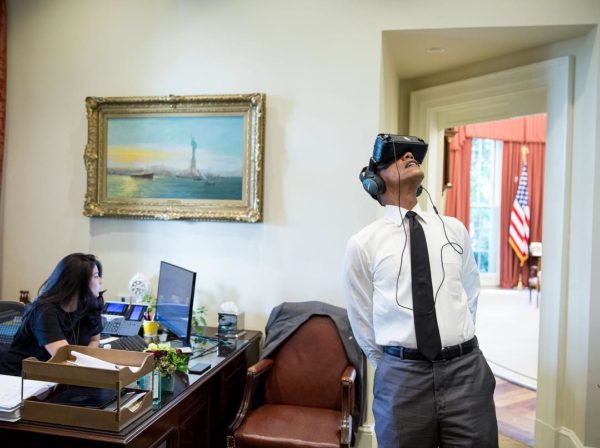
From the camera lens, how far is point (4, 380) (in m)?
1.86

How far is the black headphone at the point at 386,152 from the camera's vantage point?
1.77 m

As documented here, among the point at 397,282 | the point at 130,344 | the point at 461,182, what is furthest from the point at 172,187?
the point at 461,182

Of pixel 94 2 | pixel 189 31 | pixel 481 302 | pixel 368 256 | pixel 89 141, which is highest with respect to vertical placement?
pixel 94 2

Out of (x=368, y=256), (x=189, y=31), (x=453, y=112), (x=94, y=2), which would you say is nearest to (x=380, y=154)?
(x=368, y=256)

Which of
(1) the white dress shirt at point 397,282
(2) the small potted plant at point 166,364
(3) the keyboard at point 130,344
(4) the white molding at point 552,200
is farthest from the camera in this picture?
(4) the white molding at point 552,200

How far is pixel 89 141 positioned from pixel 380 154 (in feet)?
7.10

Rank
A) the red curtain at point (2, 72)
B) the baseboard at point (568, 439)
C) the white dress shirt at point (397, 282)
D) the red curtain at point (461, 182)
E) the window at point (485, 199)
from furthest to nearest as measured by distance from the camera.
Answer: the window at point (485, 199), the red curtain at point (461, 182), the red curtain at point (2, 72), the baseboard at point (568, 439), the white dress shirt at point (397, 282)

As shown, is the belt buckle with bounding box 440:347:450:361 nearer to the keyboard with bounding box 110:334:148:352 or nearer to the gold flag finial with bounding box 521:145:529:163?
the keyboard with bounding box 110:334:148:352

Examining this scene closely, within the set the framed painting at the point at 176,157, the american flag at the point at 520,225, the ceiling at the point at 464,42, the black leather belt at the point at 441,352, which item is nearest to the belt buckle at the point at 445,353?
the black leather belt at the point at 441,352

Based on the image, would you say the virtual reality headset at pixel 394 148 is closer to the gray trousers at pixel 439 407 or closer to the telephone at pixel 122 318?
the gray trousers at pixel 439 407

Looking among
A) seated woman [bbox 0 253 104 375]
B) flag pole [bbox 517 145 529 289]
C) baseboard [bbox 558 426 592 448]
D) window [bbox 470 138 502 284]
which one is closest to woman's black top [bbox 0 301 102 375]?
seated woman [bbox 0 253 104 375]

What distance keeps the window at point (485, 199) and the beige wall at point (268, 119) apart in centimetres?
638

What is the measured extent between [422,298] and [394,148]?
0.55 metres

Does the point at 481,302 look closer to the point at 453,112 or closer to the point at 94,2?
the point at 453,112
